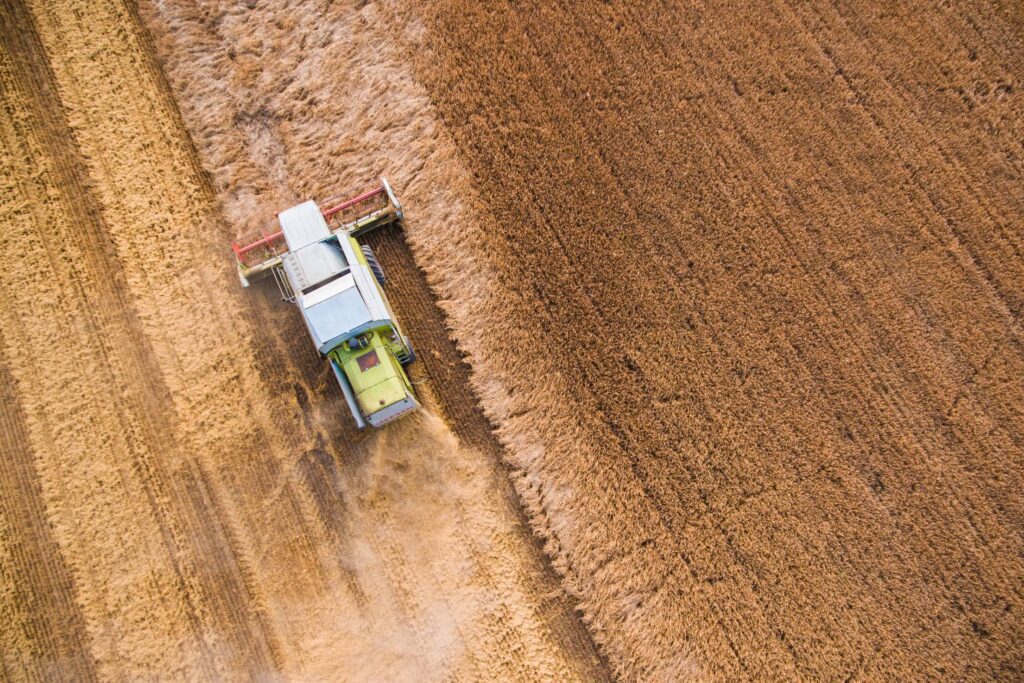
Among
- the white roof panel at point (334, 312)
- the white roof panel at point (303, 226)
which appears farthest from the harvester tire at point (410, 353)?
the white roof panel at point (303, 226)

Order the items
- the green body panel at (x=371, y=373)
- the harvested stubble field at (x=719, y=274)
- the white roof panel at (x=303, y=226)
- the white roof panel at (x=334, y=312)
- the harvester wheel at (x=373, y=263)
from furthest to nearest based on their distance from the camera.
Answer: the harvester wheel at (x=373, y=263)
the harvested stubble field at (x=719, y=274)
the white roof panel at (x=303, y=226)
the green body panel at (x=371, y=373)
the white roof panel at (x=334, y=312)

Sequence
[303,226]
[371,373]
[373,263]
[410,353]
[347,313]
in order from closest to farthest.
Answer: [347,313] < [371,373] < [303,226] < [410,353] < [373,263]

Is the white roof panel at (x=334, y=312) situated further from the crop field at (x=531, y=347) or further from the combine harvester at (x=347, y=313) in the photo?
the crop field at (x=531, y=347)

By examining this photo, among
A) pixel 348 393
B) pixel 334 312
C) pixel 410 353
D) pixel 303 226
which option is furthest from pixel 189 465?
pixel 303 226

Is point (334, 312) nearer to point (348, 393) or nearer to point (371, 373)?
point (371, 373)

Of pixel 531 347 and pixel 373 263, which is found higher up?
pixel 373 263

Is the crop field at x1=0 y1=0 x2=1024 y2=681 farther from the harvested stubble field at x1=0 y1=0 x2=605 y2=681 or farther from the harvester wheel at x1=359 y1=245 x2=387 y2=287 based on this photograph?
the harvester wheel at x1=359 y1=245 x2=387 y2=287
